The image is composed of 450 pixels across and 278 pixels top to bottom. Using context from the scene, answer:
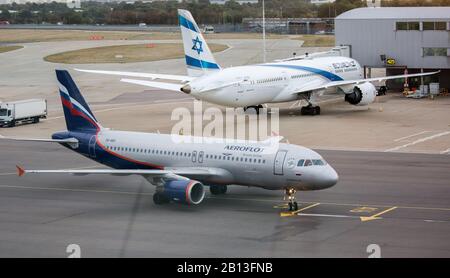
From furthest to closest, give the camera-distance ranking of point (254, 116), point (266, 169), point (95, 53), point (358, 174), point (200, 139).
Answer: point (95, 53) → point (254, 116) → point (358, 174) → point (200, 139) → point (266, 169)

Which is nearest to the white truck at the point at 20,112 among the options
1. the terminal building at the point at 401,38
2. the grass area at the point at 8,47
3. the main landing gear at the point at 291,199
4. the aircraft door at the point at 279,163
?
the terminal building at the point at 401,38

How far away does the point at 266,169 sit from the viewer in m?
48.6

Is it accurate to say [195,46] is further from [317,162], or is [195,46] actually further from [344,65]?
[317,162]

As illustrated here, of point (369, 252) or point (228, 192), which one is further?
point (228, 192)

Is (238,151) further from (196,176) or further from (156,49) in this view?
(156,49)

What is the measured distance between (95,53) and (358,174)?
8964cm

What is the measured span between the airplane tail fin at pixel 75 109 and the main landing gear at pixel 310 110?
31.7 m

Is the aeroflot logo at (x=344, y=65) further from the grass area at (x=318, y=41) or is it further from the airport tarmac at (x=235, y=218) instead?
the grass area at (x=318, y=41)

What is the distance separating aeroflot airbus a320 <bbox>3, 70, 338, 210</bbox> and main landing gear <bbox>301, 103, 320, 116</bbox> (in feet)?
105

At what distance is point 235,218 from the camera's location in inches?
1858

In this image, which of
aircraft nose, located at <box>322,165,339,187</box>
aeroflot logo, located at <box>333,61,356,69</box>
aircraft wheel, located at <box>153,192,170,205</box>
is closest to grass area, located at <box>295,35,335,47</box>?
aeroflot logo, located at <box>333,61,356,69</box>

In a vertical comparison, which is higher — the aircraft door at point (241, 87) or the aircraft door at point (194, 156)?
the aircraft door at point (241, 87)

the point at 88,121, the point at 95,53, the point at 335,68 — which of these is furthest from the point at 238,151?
the point at 95,53

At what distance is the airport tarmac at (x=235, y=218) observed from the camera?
41.4 metres
